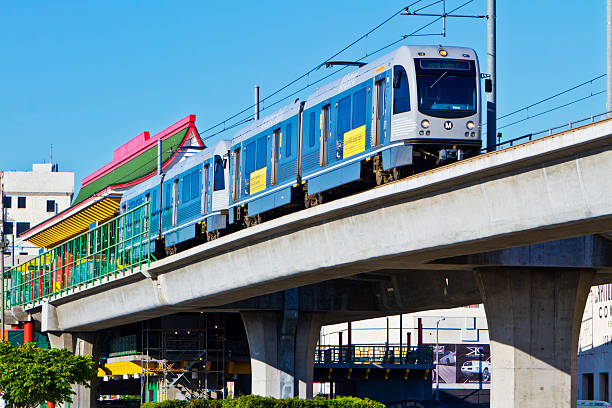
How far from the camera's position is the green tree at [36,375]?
1778 inches

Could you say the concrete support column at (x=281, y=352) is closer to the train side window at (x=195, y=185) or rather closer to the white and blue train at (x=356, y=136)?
the train side window at (x=195, y=185)

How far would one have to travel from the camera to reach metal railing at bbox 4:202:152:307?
48469 mm

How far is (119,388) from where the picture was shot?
92312mm

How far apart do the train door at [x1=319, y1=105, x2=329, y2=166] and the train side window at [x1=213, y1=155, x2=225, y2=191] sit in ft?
28.2

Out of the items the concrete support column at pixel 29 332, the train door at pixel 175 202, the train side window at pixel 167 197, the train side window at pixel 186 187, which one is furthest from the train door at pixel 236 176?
the concrete support column at pixel 29 332

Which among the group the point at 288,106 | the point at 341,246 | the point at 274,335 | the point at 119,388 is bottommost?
the point at 119,388

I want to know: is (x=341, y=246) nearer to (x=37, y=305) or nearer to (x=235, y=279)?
(x=235, y=279)

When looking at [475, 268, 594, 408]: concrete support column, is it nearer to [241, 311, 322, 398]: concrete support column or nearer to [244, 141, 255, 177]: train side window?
[244, 141, 255, 177]: train side window

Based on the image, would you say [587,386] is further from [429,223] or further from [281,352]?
[429,223]

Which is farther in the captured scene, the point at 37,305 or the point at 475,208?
the point at 37,305

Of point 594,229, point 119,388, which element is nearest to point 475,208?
point 594,229

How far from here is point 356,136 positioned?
30984 millimetres

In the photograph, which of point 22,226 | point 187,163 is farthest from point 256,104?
point 22,226

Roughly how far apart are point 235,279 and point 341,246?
25.9 feet
